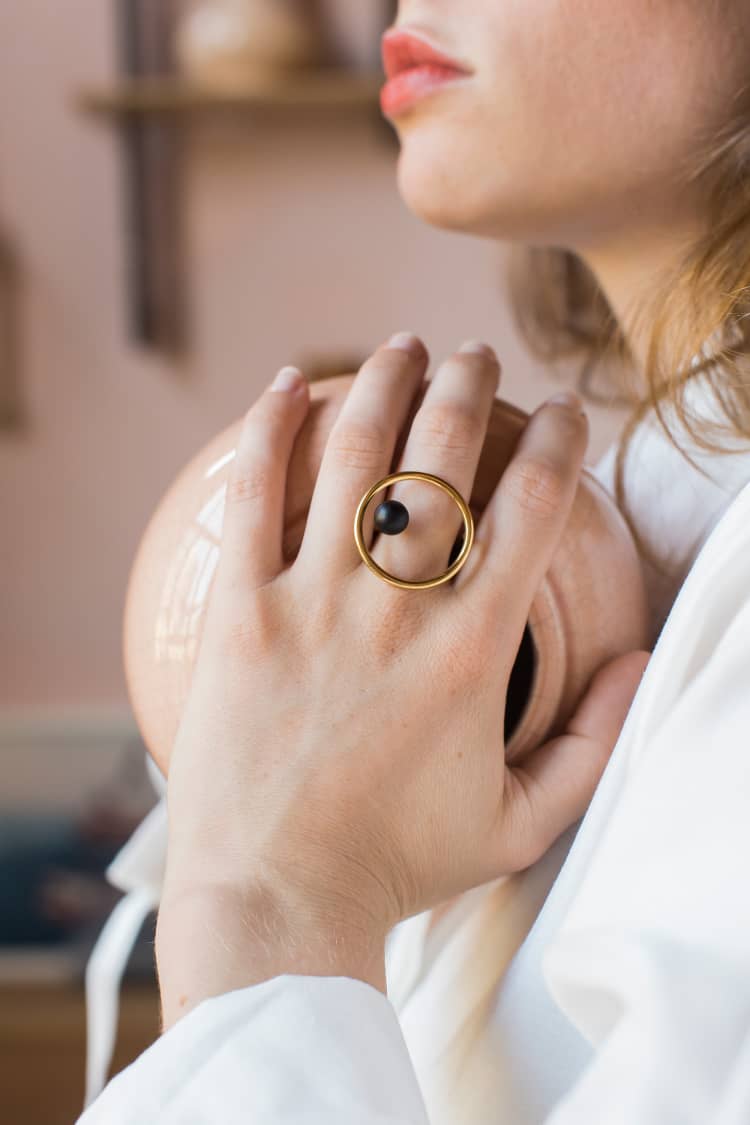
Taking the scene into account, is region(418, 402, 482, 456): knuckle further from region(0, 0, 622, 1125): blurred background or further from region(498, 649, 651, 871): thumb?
region(0, 0, 622, 1125): blurred background

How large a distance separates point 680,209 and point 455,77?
0.49ft

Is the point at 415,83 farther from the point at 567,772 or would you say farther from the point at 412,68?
the point at 567,772

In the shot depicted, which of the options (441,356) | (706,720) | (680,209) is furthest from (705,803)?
(441,356)

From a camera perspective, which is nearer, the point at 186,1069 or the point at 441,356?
the point at 186,1069

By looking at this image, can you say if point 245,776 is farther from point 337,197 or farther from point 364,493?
point 337,197

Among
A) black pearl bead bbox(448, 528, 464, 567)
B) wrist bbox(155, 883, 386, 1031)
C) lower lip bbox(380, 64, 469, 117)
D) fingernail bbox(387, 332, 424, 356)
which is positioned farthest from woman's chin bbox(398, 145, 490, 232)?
wrist bbox(155, 883, 386, 1031)

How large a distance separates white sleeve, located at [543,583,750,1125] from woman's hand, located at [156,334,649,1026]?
2.8 inches

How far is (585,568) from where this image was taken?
0.54 m

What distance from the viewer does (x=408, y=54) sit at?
0.68 meters

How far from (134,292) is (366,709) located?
1.97m

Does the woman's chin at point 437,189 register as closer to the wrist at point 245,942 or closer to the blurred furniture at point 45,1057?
the wrist at point 245,942

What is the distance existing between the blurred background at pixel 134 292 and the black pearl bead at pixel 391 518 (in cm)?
172

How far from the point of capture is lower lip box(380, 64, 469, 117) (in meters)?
0.66

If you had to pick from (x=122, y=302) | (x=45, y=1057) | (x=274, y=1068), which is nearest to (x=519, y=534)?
(x=274, y=1068)
